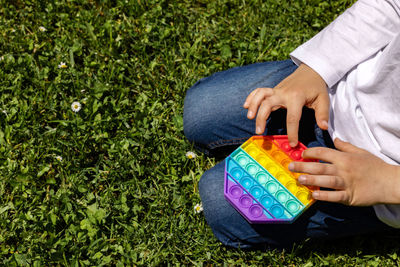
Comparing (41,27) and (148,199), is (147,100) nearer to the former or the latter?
(148,199)

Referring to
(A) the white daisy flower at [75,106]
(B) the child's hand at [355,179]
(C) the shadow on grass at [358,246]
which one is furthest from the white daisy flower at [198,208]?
(A) the white daisy flower at [75,106]

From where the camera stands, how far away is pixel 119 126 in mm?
1782

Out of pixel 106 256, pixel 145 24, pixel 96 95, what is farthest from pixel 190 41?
pixel 106 256

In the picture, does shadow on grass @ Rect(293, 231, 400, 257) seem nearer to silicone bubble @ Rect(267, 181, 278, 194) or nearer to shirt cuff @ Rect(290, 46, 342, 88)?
silicone bubble @ Rect(267, 181, 278, 194)

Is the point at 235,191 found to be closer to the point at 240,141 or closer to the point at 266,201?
the point at 266,201

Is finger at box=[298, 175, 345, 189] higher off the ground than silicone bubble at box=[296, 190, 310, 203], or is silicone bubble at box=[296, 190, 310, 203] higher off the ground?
A: finger at box=[298, 175, 345, 189]

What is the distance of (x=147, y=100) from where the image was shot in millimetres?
1883

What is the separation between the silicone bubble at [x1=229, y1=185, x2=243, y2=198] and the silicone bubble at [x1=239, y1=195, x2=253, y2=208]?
0.06 ft

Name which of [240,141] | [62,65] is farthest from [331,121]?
[62,65]

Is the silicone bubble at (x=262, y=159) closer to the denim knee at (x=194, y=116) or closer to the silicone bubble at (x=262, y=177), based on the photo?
the silicone bubble at (x=262, y=177)

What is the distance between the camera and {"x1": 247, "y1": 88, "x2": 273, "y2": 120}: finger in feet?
4.37

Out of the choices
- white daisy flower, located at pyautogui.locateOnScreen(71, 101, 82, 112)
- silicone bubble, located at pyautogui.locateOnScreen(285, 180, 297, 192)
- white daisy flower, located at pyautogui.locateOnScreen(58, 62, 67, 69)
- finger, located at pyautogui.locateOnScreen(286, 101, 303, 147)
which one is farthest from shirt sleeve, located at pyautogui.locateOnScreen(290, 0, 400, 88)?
white daisy flower, located at pyautogui.locateOnScreen(58, 62, 67, 69)

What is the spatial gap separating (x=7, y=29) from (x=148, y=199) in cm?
117

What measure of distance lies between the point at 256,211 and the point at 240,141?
355 millimetres
